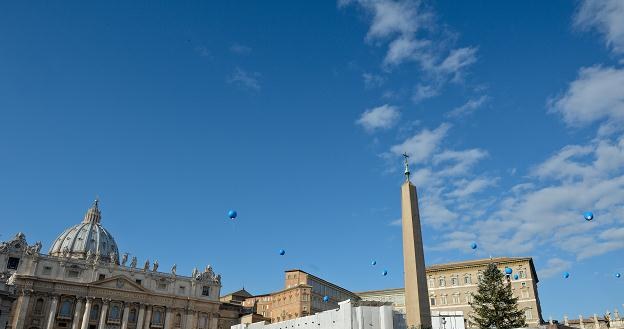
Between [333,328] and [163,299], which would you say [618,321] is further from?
[163,299]

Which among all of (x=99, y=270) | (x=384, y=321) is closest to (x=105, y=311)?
(x=99, y=270)

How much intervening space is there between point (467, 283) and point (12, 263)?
5842 cm

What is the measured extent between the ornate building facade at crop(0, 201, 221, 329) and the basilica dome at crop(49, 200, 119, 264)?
28944mm

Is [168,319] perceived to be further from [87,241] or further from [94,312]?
[87,241]

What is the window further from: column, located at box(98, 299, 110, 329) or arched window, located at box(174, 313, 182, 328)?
arched window, located at box(174, 313, 182, 328)

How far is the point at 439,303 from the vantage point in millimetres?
66062

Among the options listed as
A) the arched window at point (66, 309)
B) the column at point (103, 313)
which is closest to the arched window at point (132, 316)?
the column at point (103, 313)

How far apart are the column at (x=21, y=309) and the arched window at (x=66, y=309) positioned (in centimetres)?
426

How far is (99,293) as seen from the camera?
66875 millimetres

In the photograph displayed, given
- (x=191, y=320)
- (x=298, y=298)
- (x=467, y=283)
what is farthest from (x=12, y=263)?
(x=467, y=283)

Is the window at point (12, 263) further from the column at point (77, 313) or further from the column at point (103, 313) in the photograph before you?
the column at point (103, 313)

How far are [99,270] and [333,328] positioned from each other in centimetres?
4976

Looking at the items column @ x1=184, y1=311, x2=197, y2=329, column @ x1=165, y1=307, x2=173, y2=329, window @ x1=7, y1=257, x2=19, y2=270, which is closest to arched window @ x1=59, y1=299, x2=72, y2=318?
window @ x1=7, y1=257, x2=19, y2=270

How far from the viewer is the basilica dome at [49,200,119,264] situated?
98.9m
